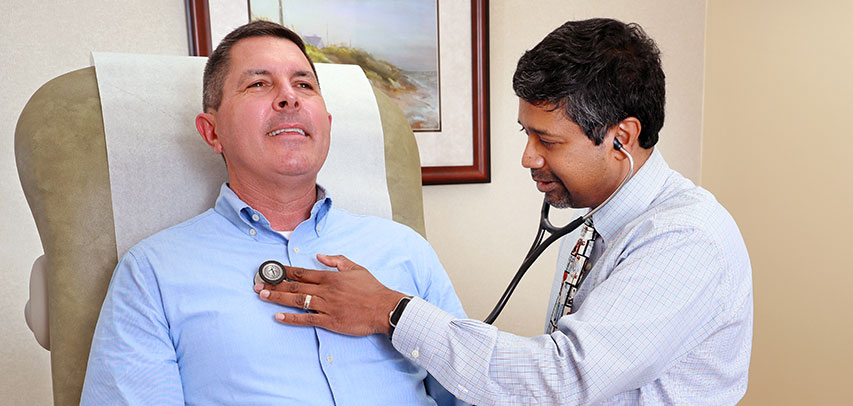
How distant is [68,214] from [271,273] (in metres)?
0.43

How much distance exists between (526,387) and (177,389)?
0.62m

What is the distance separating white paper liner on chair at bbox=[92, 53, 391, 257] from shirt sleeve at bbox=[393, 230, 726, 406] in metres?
0.63

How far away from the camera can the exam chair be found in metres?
1.22

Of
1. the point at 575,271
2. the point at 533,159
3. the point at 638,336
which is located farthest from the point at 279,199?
the point at 638,336

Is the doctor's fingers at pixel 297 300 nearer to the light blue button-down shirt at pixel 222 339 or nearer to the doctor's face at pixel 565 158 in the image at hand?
the light blue button-down shirt at pixel 222 339

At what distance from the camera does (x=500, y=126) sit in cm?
226

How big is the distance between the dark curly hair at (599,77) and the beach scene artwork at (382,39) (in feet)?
3.10

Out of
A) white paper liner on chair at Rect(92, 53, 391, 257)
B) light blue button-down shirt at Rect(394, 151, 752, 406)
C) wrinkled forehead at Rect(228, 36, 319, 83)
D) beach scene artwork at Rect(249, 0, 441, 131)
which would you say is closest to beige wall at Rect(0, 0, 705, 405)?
beach scene artwork at Rect(249, 0, 441, 131)

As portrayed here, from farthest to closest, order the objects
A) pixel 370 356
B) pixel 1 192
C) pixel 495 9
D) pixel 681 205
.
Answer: pixel 495 9, pixel 1 192, pixel 370 356, pixel 681 205

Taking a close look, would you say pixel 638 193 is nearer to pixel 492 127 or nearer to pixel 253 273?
pixel 253 273

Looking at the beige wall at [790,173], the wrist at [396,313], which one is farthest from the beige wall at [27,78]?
the beige wall at [790,173]

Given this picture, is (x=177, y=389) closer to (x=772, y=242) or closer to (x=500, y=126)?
(x=500, y=126)

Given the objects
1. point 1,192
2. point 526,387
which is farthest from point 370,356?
point 1,192

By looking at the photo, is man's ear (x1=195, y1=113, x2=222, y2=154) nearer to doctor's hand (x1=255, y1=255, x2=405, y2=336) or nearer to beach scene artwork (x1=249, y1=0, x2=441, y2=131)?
doctor's hand (x1=255, y1=255, x2=405, y2=336)
